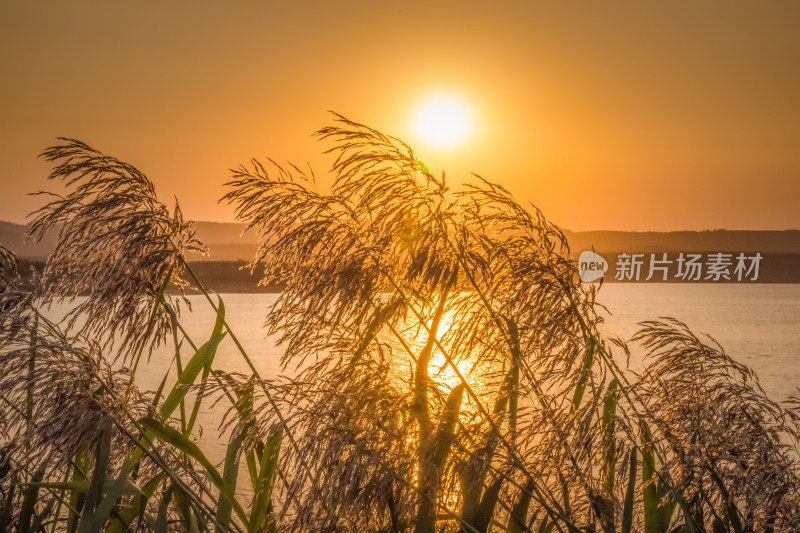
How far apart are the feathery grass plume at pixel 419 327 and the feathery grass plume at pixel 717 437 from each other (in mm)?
232

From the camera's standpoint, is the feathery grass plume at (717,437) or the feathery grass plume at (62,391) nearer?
the feathery grass plume at (62,391)

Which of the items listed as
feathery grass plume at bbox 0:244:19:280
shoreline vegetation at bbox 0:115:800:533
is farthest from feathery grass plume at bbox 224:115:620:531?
feathery grass plume at bbox 0:244:19:280

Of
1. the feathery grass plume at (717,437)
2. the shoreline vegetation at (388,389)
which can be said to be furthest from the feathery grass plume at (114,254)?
the feathery grass plume at (717,437)

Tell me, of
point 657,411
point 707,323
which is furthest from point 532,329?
point 707,323

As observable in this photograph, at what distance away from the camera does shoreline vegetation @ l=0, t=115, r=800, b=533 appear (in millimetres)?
1834

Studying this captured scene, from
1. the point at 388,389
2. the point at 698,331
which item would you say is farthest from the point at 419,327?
the point at 698,331

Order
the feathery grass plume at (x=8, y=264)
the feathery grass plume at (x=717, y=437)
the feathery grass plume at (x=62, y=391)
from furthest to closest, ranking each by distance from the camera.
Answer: the feathery grass plume at (x=8, y=264) → the feathery grass plume at (x=717, y=437) → the feathery grass plume at (x=62, y=391)

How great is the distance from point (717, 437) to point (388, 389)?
82cm

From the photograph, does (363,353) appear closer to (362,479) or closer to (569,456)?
(362,479)

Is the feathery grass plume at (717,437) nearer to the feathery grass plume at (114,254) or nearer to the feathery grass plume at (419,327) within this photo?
the feathery grass plume at (419,327)

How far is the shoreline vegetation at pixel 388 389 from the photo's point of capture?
72.2 inches

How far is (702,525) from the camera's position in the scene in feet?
6.73

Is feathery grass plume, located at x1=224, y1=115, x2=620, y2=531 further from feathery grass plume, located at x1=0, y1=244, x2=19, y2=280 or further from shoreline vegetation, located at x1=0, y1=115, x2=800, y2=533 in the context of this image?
feathery grass plume, located at x1=0, y1=244, x2=19, y2=280

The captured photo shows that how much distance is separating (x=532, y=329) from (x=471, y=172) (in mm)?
436
